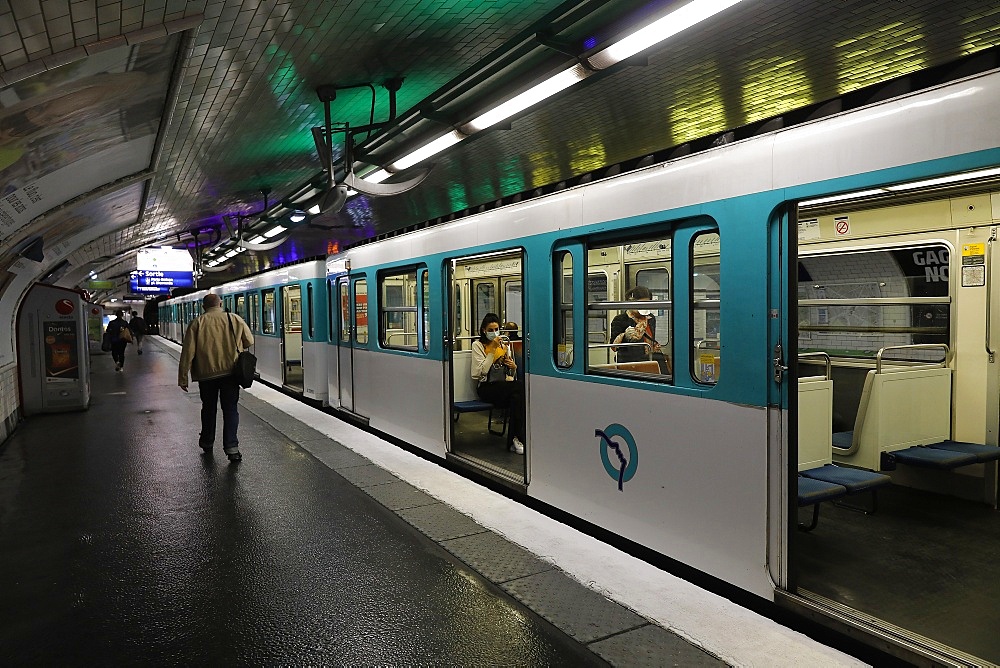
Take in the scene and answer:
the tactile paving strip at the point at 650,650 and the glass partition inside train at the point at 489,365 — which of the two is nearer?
the tactile paving strip at the point at 650,650

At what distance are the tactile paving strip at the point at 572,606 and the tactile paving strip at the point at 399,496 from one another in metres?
1.65

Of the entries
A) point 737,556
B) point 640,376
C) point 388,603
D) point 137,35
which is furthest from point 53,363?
point 737,556

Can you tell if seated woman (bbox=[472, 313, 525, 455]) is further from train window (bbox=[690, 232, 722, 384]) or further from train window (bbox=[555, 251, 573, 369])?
train window (bbox=[690, 232, 722, 384])

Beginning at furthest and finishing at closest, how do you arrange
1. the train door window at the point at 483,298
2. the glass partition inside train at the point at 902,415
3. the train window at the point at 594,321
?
the train door window at the point at 483,298 → the train window at the point at 594,321 → the glass partition inside train at the point at 902,415

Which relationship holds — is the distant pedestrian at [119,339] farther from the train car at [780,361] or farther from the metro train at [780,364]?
the train car at [780,361]

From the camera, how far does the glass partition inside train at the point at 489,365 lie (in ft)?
20.9

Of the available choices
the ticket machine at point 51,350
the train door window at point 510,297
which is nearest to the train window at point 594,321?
the train door window at point 510,297

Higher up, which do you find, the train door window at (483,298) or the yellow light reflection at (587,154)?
the yellow light reflection at (587,154)

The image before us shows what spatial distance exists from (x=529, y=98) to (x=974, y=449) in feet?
13.8

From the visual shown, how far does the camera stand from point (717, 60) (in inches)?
207

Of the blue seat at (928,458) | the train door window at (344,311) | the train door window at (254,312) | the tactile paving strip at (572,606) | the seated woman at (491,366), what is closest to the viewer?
A: the tactile paving strip at (572,606)

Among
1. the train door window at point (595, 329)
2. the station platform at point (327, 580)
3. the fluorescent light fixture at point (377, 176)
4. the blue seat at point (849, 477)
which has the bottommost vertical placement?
the station platform at point (327, 580)

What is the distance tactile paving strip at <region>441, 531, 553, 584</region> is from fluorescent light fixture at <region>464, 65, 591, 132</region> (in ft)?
9.22

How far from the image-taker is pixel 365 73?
5.47 meters
